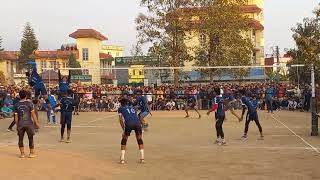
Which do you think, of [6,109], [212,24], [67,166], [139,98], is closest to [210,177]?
[67,166]

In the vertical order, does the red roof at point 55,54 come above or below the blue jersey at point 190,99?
above

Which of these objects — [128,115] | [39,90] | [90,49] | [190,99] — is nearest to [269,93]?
[190,99]

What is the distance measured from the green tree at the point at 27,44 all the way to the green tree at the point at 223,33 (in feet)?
192

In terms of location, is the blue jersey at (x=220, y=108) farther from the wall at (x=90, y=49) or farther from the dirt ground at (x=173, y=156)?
the wall at (x=90, y=49)

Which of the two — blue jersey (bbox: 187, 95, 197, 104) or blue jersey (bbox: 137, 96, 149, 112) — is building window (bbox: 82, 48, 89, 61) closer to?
blue jersey (bbox: 187, 95, 197, 104)

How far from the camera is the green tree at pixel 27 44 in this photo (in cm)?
9388

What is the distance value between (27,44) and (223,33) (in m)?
64.6

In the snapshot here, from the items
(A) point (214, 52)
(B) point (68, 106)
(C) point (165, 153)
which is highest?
(A) point (214, 52)

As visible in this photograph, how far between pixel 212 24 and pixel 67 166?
27.7 metres

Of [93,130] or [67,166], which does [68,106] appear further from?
[67,166]

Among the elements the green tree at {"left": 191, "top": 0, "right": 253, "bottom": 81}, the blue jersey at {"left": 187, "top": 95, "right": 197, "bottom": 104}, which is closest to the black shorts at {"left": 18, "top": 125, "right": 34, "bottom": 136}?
the blue jersey at {"left": 187, "top": 95, "right": 197, "bottom": 104}

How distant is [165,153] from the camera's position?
14.4m

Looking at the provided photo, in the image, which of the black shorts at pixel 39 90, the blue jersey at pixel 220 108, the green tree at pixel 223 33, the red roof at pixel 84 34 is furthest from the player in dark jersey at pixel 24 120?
the red roof at pixel 84 34

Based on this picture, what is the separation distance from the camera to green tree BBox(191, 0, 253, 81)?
38.1 meters
